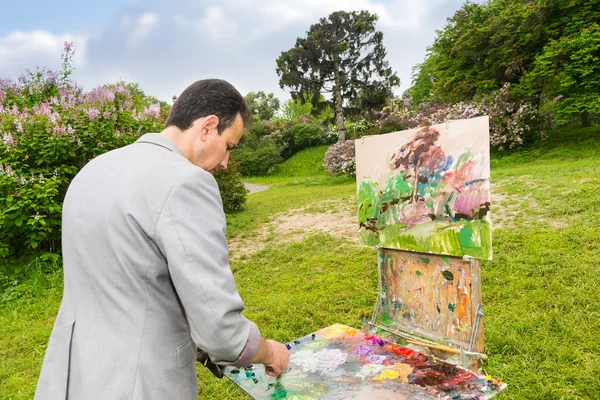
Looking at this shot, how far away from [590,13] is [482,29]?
3.11 meters

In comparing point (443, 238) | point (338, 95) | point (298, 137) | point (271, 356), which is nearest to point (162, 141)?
point (271, 356)

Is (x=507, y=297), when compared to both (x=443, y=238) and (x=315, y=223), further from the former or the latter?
(x=315, y=223)

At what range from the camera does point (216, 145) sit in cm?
140

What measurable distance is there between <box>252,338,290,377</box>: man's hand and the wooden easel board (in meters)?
0.91

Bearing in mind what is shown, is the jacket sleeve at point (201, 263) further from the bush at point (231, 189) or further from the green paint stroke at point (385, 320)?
the bush at point (231, 189)

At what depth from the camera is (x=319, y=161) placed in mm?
23641

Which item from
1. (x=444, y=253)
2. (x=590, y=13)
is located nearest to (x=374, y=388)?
(x=444, y=253)

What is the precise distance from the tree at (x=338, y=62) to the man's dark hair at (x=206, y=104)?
18.2 metres

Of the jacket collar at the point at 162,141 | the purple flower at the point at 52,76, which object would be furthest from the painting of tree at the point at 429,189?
the purple flower at the point at 52,76

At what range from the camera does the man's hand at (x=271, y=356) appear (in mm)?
1264

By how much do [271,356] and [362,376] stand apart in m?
0.60

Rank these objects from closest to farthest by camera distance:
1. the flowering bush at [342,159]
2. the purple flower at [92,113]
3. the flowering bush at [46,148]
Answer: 1. the flowering bush at [46,148]
2. the purple flower at [92,113]
3. the flowering bush at [342,159]

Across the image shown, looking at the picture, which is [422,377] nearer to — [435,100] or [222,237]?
[222,237]

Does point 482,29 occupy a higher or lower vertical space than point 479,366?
higher
